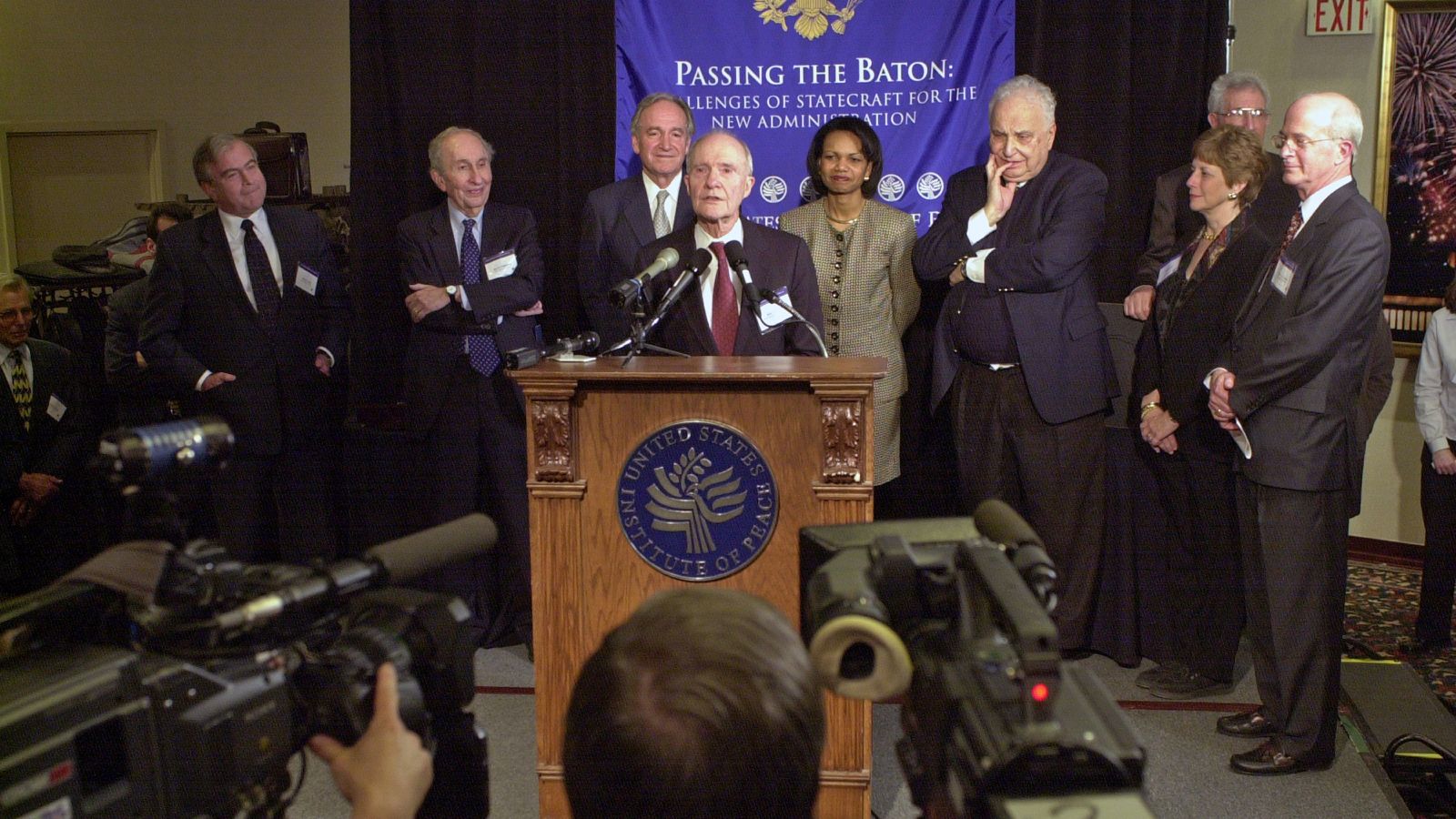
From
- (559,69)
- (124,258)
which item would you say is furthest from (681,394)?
(124,258)

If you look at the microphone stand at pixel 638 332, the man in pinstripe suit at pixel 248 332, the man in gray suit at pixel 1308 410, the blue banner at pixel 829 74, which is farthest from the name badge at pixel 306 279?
the man in gray suit at pixel 1308 410

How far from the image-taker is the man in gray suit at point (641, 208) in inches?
160

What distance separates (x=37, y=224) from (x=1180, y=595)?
7.20 meters

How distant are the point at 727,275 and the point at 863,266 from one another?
28.0 inches

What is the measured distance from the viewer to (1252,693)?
372cm

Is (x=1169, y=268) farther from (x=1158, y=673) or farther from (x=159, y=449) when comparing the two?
(x=159, y=449)

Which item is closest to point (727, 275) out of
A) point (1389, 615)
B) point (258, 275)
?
point (258, 275)

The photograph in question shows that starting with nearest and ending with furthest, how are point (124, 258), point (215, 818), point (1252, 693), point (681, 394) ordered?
point (215, 818)
point (681, 394)
point (1252, 693)
point (124, 258)

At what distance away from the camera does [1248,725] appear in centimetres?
337

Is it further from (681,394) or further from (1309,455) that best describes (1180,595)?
(681,394)

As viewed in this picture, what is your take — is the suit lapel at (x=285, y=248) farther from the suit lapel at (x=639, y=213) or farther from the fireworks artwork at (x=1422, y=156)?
the fireworks artwork at (x=1422, y=156)

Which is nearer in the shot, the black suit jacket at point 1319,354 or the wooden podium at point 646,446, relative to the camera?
the wooden podium at point 646,446

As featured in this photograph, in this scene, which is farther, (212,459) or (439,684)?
(439,684)

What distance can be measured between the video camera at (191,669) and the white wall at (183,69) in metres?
6.29
